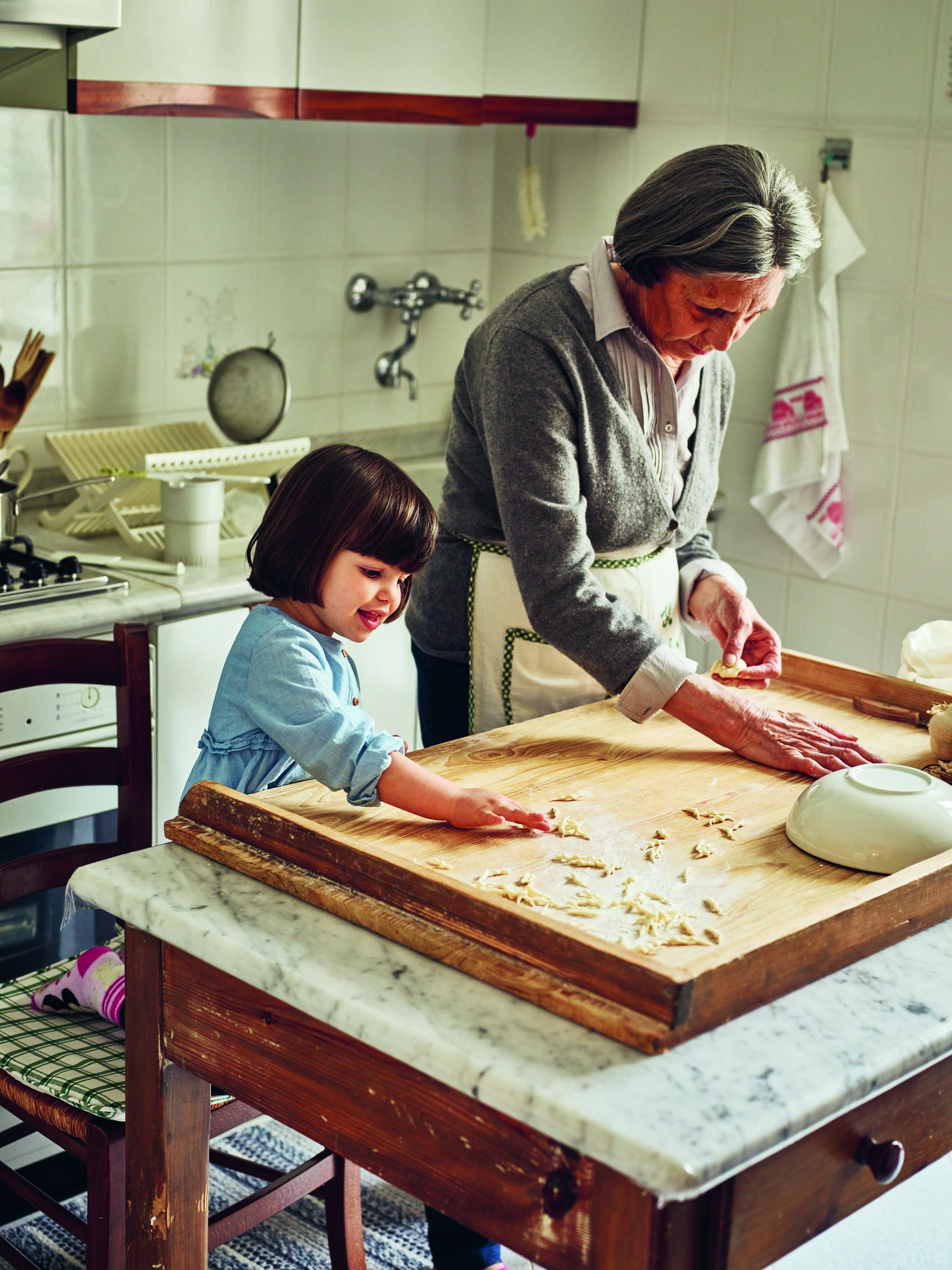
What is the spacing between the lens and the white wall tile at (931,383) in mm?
2377

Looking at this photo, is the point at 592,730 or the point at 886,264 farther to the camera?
the point at 886,264

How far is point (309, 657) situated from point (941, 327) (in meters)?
1.54

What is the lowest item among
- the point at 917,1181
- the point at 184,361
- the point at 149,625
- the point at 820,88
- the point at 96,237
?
the point at 917,1181

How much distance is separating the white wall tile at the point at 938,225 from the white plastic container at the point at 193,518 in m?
1.26

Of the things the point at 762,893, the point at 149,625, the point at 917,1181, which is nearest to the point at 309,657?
the point at 762,893

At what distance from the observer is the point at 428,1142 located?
95cm

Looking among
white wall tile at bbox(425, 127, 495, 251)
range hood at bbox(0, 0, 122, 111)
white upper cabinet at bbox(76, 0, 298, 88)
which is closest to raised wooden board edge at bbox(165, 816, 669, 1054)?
range hood at bbox(0, 0, 122, 111)

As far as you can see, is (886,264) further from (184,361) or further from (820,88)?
(184,361)

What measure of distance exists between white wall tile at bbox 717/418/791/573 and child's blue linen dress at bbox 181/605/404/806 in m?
1.48

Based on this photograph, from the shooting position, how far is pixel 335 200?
110 inches

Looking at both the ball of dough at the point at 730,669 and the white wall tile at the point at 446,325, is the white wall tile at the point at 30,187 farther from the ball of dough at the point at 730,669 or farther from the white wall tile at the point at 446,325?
the ball of dough at the point at 730,669

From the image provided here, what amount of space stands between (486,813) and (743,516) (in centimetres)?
167

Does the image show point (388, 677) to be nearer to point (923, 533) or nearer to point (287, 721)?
point (923, 533)

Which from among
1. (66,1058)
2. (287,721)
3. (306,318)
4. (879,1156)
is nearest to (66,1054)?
(66,1058)
